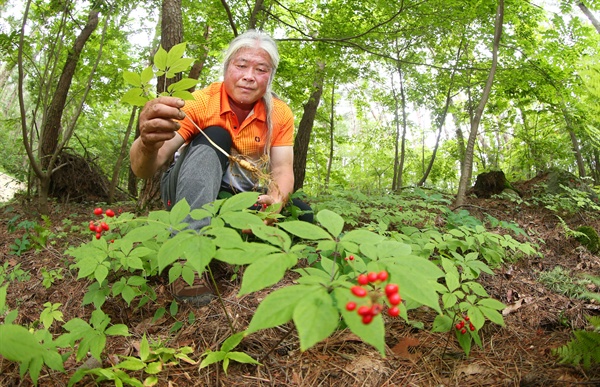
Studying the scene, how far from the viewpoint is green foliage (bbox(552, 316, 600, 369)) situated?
115 centimetres

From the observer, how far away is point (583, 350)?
3.93 ft

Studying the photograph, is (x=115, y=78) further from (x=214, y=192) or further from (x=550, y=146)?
(x=550, y=146)

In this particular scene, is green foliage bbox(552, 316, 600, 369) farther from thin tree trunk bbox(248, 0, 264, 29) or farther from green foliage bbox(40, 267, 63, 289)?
thin tree trunk bbox(248, 0, 264, 29)

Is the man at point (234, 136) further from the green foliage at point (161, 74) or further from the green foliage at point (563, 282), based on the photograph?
the green foliage at point (563, 282)

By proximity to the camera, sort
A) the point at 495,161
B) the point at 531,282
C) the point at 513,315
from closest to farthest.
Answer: the point at 513,315, the point at 531,282, the point at 495,161

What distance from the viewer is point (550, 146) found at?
269 inches

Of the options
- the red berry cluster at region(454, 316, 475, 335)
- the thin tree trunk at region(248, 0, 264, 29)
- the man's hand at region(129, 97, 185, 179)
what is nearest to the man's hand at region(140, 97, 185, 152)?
the man's hand at region(129, 97, 185, 179)

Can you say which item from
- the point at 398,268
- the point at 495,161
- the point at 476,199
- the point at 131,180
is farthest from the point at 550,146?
the point at 131,180

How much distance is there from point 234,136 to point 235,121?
103 millimetres

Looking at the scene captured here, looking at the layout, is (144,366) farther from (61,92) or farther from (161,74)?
(61,92)

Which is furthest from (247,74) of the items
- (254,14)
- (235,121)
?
(254,14)

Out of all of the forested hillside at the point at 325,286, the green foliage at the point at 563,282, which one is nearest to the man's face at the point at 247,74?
the forested hillside at the point at 325,286

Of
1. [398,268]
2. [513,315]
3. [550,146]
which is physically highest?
[550,146]

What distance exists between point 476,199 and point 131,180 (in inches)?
243
